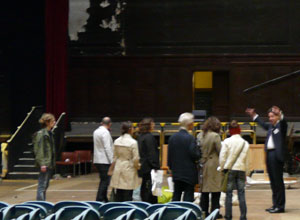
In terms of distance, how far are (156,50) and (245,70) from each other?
335 centimetres

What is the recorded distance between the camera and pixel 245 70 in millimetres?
24812

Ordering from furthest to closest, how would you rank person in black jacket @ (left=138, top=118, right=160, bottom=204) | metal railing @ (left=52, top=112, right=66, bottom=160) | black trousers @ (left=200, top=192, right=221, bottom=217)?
metal railing @ (left=52, top=112, right=66, bottom=160) < person in black jacket @ (left=138, top=118, right=160, bottom=204) < black trousers @ (left=200, top=192, right=221, bottom=217)

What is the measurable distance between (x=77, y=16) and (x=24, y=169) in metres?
6.61

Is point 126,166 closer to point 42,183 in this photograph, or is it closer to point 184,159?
point 184,159

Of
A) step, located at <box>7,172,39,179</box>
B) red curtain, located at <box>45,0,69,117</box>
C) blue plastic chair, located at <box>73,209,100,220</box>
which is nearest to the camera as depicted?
blue plastic chair, located at <box>73,209,100,220</box>

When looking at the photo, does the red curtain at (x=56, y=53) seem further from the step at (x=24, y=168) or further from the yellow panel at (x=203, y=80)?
the yellow panel at (x=203, y=80)

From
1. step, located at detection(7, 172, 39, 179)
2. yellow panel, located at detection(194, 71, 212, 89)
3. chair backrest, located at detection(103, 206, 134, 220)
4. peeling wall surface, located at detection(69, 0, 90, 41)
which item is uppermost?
peeling wall surface, located at detection(69, 0, 90, 41)

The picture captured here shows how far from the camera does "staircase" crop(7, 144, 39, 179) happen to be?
21.2m

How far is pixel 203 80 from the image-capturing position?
85.1ft

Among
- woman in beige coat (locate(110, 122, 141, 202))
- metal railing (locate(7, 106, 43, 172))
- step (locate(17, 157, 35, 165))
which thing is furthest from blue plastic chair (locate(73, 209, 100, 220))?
step (locate(17, 157, 35, 165))

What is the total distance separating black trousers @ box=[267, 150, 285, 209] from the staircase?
32.8ft

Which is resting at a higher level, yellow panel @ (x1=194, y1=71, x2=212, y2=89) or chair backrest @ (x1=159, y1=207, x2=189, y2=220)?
yellow panel @ (x1=194, y1=71, x2=212, y2=89)

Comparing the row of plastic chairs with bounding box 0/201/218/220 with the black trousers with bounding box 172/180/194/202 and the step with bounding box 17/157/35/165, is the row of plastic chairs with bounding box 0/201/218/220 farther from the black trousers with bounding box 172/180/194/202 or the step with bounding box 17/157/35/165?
the step with bounding box 17/157/35/165

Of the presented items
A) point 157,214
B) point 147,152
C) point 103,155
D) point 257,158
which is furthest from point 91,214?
point 257,158
